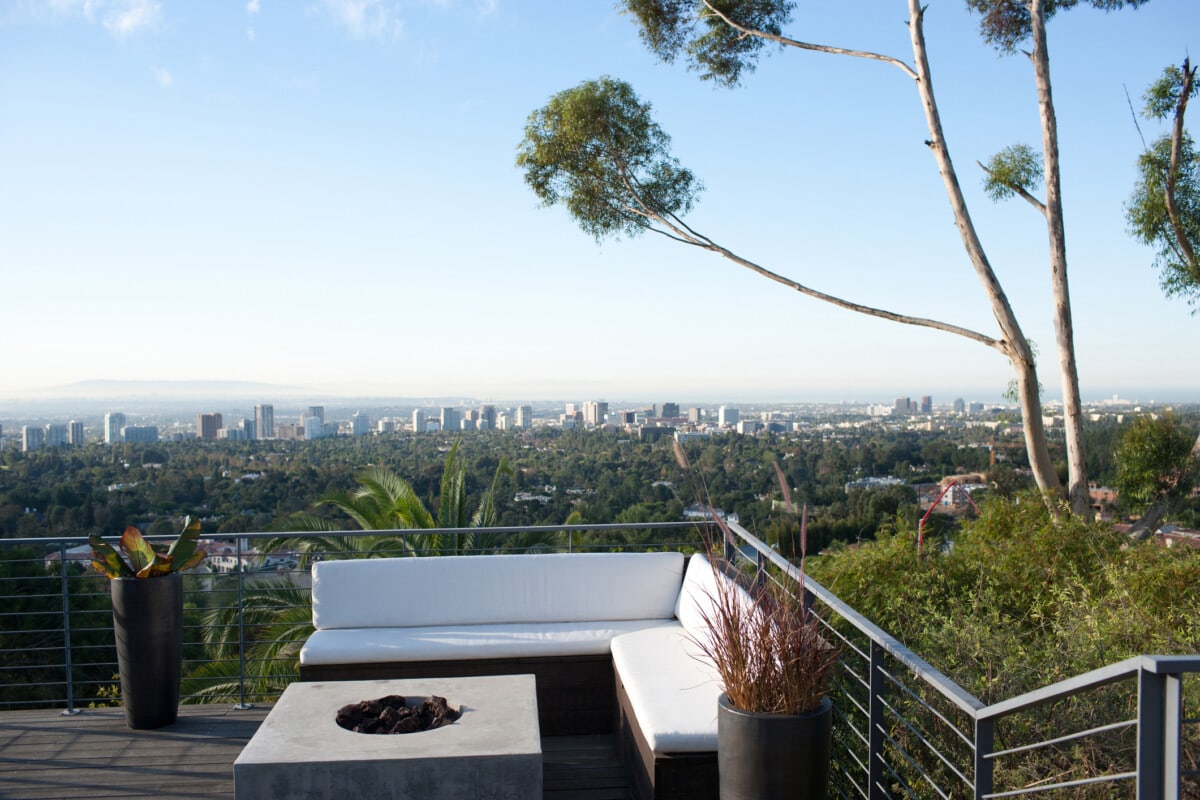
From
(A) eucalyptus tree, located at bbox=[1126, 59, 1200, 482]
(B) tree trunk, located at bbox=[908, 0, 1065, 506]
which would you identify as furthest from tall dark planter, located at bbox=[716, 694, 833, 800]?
(A) eucalyptus tree, located at bbox=[1126, 59, 1200, 482]

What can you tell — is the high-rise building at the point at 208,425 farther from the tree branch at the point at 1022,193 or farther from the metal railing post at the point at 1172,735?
the metal railing post at the point at 1172,735

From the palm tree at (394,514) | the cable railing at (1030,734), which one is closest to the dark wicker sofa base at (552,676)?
the cable railing at (1030,734)

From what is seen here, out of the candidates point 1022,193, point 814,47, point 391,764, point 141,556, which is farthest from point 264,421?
point 391,764

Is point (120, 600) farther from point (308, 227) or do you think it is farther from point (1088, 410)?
point (308, 227)

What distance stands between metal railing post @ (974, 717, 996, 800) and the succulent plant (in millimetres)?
3401

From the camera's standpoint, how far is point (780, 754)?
2.54 m

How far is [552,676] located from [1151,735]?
2.90 meters

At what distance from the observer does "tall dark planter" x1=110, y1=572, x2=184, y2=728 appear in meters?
4.07

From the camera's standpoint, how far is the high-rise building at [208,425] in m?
29.8

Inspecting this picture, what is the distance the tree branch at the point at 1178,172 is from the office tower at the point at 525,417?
1785 centimetres

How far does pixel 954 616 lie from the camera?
454 centimetres

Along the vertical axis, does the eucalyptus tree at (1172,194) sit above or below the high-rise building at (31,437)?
above

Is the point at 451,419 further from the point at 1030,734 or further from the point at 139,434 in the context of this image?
the point at 1030,734

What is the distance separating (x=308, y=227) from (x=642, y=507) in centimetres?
736
